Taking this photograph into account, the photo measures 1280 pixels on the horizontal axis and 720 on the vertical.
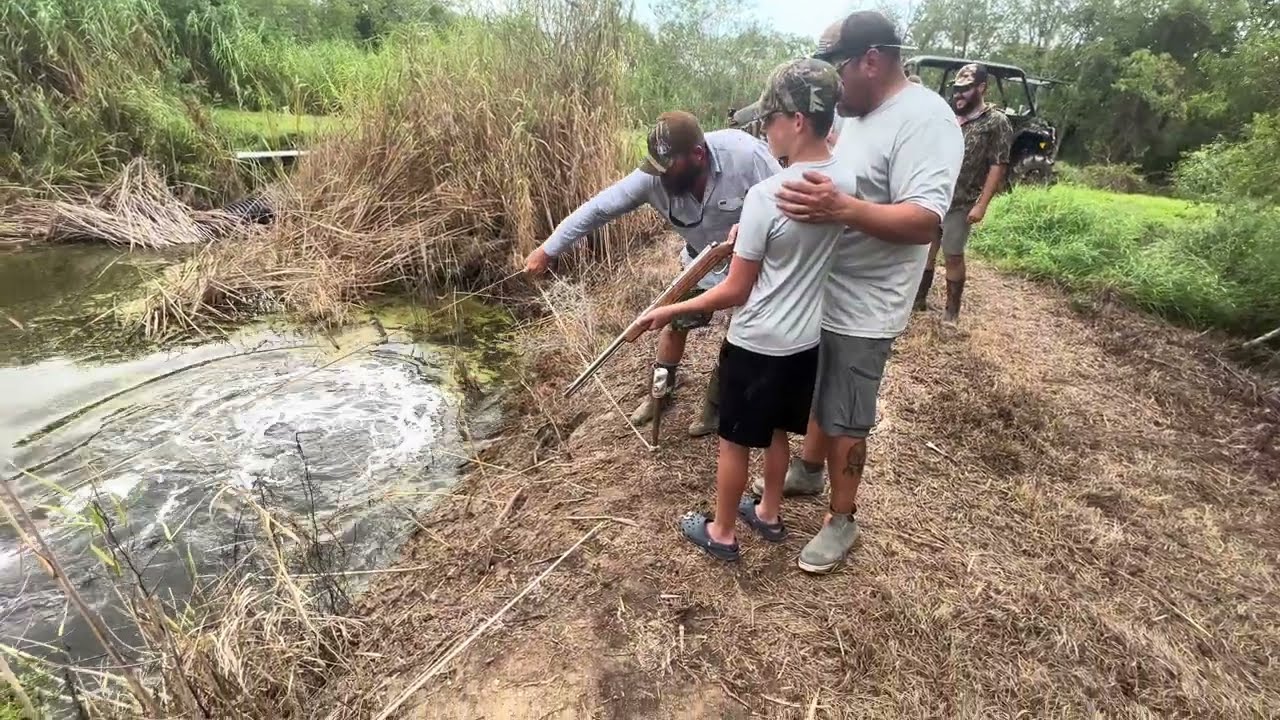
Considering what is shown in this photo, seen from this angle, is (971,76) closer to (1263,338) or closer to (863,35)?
(1263,338)

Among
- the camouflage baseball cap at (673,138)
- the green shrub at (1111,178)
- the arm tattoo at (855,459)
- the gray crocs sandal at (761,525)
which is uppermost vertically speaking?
the camouflage baseball cap at (673,138)

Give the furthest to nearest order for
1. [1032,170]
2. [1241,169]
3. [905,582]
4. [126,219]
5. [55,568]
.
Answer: [1032,170] → [126,219] → [1241,169] → [905,582] → [55,568]

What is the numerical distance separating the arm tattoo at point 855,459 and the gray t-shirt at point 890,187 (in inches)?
13.7

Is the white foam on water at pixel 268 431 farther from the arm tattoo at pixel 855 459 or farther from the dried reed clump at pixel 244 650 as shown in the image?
the arm tattoo at pixel 855 459

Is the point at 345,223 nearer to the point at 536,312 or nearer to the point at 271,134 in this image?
the point at 536,312

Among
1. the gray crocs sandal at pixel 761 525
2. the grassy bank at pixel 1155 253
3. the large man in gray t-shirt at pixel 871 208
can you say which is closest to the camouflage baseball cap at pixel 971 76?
the grassy bank at pixel 1155 253

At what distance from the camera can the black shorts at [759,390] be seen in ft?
6.22

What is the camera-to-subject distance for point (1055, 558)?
2.35m

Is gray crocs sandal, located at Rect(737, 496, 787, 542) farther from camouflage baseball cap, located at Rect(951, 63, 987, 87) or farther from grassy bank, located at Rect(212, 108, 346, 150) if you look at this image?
grassy bank, located at Rect(212, 108, 346, 150)

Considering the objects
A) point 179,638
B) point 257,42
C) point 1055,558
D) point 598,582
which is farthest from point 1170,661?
point 257,42

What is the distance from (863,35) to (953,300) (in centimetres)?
299

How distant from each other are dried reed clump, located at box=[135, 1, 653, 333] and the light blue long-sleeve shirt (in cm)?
301

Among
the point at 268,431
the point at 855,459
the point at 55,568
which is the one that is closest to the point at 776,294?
the point at 855,459

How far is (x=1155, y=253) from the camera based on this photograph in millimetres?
5441
